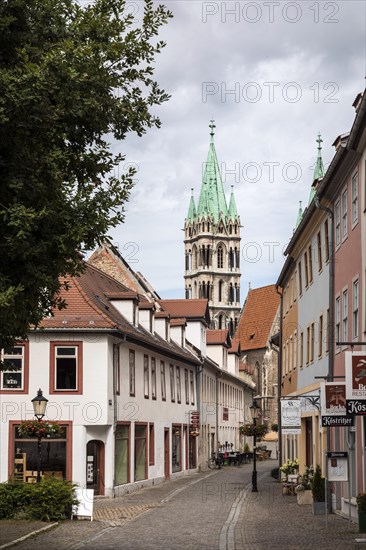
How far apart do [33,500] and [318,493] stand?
7.04m

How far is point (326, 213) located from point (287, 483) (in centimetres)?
1052

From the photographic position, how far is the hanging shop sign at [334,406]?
19703 mm

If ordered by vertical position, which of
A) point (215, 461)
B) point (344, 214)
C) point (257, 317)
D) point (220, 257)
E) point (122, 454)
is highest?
point (220, 257)

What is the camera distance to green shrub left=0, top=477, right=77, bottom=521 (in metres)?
22.4

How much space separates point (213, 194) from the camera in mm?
144625

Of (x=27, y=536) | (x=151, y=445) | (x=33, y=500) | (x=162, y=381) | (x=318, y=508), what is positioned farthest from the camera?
(x=162, y=381)

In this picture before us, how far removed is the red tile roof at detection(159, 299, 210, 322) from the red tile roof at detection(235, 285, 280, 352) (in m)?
43.7

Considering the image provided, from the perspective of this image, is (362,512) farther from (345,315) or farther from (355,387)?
(345,315)

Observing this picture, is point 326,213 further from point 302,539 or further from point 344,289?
point 302,539

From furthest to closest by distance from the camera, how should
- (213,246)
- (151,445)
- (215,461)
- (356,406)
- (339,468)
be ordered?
(213,246) → (215,461) → (151,445) → (339,468) → (356,406)

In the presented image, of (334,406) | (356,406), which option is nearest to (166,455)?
(334,406)

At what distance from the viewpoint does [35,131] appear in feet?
42.6

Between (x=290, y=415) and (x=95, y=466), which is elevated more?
(x=290, y=415)

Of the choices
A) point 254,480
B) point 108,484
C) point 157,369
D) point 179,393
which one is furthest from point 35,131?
point 179,393
